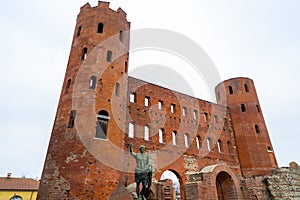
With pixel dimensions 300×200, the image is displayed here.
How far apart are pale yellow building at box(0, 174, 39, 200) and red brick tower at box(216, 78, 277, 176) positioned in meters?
27.9

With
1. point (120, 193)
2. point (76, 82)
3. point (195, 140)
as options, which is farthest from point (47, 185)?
point (195, 140)

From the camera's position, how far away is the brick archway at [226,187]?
59.1ft

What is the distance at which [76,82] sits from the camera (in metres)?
15.0

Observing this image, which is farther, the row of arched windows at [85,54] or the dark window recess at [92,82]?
the row of arched windows at [85,54]

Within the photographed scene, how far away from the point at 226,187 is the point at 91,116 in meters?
12.2

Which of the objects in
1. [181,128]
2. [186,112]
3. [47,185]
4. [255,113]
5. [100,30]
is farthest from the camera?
[255,113]

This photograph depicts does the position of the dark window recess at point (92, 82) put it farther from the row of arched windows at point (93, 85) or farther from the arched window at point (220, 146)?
the arched window at point (220, 146)

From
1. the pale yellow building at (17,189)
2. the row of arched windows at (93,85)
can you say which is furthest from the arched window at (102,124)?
Result: the pale yellow building at (17,189)

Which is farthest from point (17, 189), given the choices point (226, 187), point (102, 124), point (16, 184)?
point (226, 187)

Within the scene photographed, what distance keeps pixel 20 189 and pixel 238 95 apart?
3096 centimetres

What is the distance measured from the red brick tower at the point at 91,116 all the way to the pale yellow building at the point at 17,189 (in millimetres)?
22942

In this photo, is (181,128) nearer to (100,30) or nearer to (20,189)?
(100,30)

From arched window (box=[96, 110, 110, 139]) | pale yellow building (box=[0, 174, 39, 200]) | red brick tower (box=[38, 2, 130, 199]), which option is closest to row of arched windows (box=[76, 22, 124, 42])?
red brick tower (box=[38, 2, 130, 199])

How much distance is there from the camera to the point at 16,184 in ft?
107
